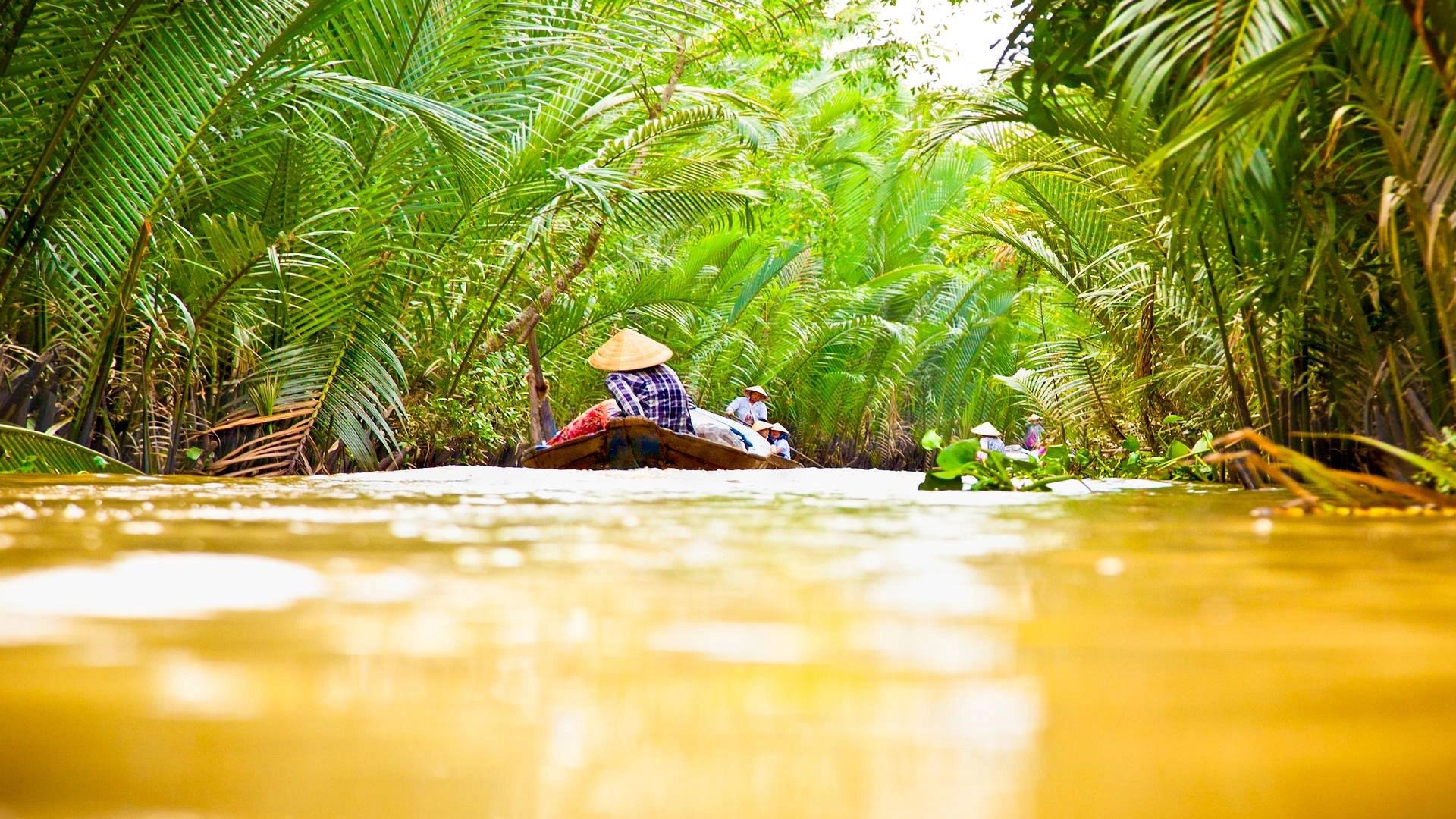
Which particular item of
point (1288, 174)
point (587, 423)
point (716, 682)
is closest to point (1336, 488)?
point (1288, 174)

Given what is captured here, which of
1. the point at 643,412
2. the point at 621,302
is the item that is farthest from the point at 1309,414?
the point at 621,302

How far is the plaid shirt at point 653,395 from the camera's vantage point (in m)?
8.92

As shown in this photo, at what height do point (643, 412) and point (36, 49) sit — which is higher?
point (36, 49)

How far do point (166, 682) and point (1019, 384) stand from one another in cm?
960

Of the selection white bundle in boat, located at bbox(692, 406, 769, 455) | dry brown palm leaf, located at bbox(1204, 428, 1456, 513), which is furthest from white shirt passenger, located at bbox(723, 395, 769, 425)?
dry brown palm leaf, located at bbox(1204, 428, 1456, 513)

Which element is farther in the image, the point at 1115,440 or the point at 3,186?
the point at 1115,440

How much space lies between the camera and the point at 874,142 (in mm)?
15820

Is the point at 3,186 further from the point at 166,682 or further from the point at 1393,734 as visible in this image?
the point at 1393,734

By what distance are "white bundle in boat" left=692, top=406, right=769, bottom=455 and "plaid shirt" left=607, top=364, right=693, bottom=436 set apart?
3.12 ft

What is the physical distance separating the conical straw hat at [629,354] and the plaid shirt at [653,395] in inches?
2.4

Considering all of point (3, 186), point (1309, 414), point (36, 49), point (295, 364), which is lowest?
point (1309, 414)

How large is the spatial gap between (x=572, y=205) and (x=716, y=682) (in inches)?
277

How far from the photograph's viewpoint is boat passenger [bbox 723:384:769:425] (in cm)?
1408

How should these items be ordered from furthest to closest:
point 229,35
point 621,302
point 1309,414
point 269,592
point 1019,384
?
point 621,302
point 1019,384
point 229,35
point 1309,414
point 269,592
